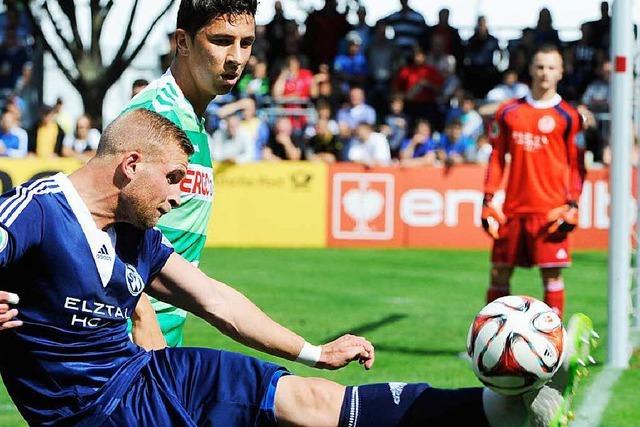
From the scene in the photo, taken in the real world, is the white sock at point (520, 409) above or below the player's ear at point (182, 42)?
below

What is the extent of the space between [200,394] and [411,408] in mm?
727

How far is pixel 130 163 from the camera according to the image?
4.08 metres

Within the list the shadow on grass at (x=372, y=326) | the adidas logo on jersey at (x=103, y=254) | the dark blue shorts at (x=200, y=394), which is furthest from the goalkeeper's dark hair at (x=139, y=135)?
the shadow on grass at (x=372, y=326)

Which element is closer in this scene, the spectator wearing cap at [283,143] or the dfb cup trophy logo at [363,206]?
the dfb cup trophy logo at [363,206]

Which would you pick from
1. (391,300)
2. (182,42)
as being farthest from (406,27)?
(182,42)

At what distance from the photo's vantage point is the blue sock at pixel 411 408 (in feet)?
13.8

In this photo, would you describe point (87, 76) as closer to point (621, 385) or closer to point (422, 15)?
point (422, 15)

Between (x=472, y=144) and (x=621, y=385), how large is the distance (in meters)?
12.0

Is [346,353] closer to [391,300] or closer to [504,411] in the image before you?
[504,411]

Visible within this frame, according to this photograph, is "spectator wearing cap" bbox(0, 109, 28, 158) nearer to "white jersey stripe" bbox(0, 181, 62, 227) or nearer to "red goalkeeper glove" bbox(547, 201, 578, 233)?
"red goalkeeper glove" bbox(547, 201, 578, 233)

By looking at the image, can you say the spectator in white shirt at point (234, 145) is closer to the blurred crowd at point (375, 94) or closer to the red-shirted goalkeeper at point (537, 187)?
the blurred crowd at point (375, 94)

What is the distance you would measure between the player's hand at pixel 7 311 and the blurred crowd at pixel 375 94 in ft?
51.6

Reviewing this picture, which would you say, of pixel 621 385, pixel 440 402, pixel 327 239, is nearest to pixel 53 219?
pixel 440 402

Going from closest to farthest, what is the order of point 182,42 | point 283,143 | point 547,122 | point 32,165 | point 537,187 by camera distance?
point 182,42, point 547,122, point 537,187, point 32,165, point 283,143
